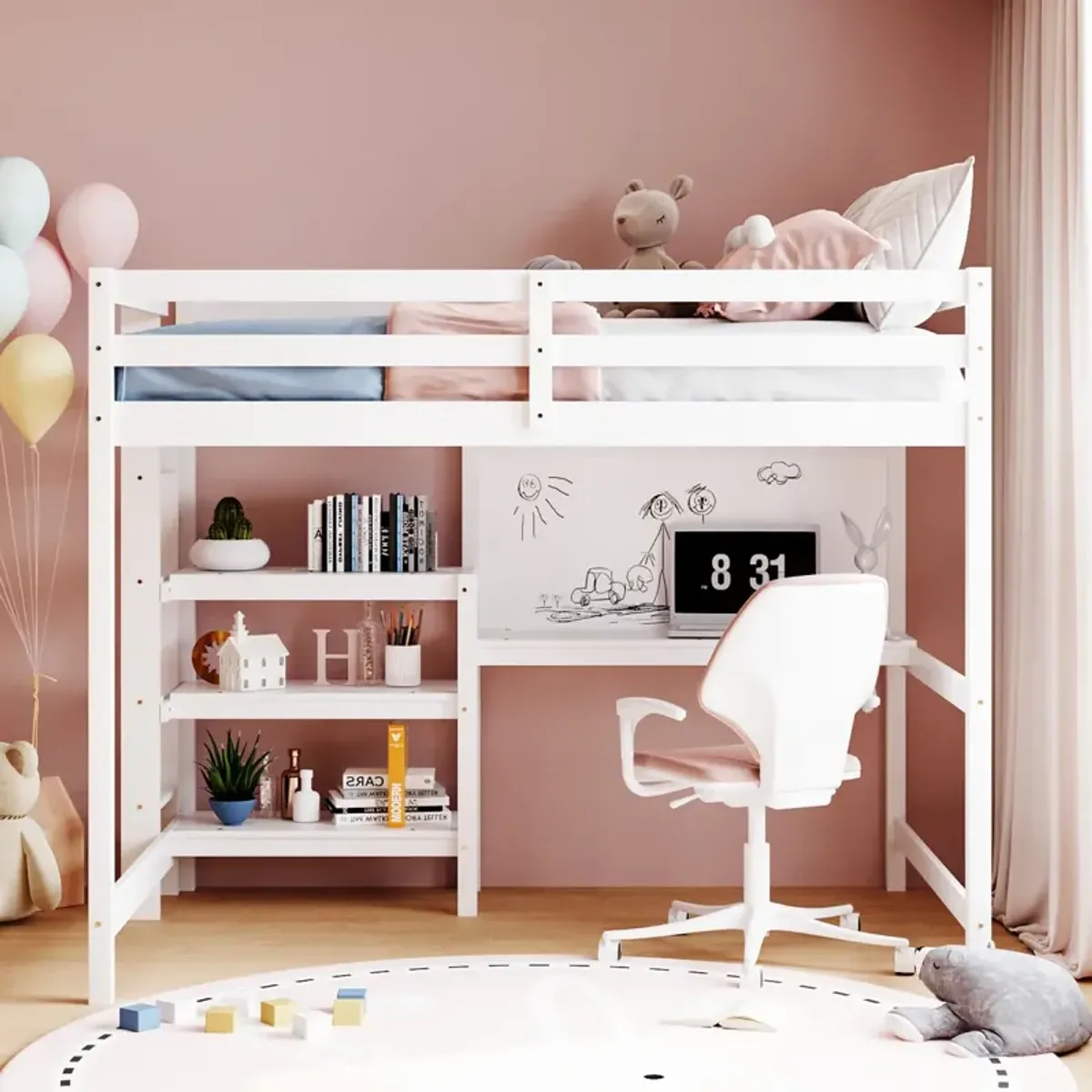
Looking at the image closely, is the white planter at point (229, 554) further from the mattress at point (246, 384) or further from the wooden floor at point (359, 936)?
the wooden floor at point (359, 936)

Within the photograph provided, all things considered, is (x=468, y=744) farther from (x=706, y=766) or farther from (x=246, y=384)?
(x=246, y=384)

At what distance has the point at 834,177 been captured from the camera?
4.06 meters

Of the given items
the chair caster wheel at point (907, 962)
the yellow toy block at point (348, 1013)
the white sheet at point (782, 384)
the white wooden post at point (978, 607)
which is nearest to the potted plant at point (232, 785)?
the yellow toy block at point (348, 1013)

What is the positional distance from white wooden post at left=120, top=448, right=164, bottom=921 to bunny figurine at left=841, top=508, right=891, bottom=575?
175cm

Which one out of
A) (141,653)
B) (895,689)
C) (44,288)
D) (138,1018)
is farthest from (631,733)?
(44,288)

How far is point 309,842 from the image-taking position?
3.75 metres

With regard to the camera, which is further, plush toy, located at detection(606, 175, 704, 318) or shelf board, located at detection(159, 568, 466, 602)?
plush toy, located at detection(606, 175, 704, 318)

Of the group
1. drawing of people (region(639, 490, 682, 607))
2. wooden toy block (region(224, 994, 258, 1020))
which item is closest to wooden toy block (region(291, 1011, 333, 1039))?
wooden toy block (region(224, 994, 258, 1020))

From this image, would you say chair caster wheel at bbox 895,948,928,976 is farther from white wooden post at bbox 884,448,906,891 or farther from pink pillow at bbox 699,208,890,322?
pink pillow at bbox 699,208,890,322

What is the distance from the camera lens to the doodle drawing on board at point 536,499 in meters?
4.02

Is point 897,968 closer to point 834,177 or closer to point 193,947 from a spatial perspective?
point 193,947

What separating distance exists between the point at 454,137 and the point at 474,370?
3.83ft

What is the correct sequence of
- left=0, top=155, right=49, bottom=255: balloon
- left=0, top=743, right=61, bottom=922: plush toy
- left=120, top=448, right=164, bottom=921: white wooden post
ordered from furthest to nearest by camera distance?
left=120, top=448, right=164, bottom=921: white wooden post, left=0, top=743, right=61, bottom=922: plush toy, left=0, top=155, right=49, bottom=255: balloon

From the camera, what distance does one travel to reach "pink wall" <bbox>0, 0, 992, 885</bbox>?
4043 millimetres
